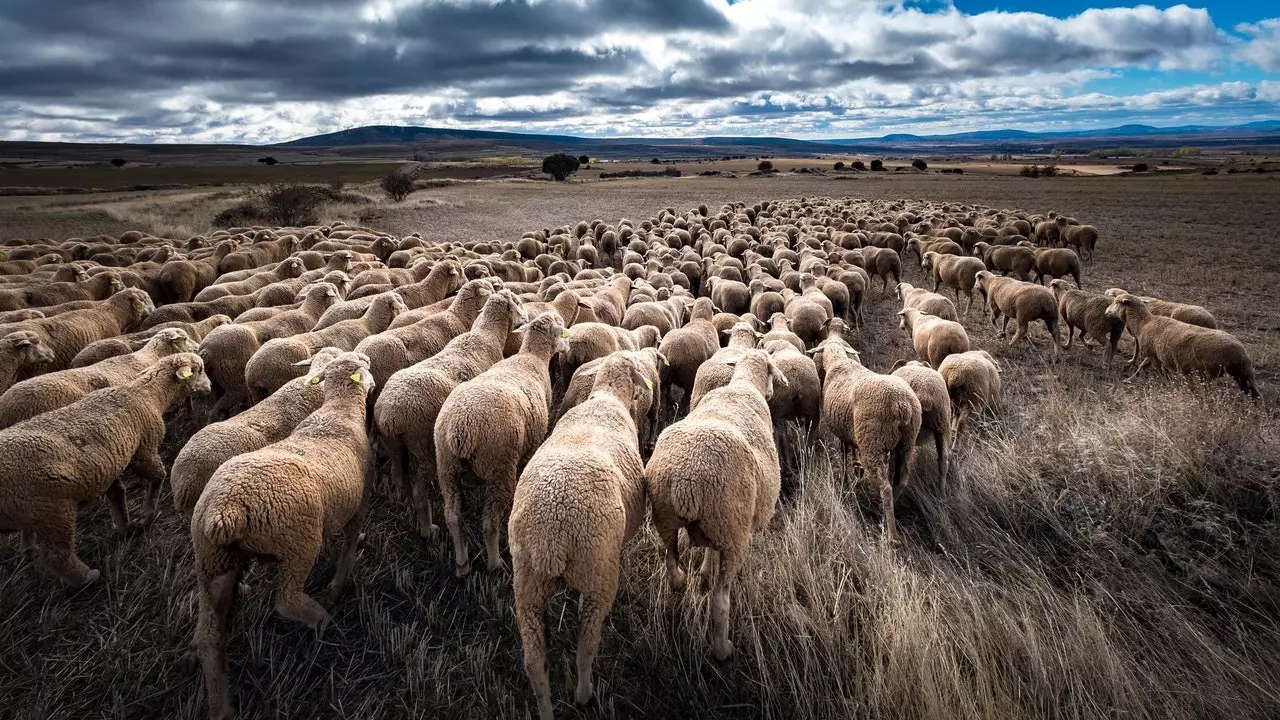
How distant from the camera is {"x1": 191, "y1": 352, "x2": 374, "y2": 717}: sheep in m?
3.53

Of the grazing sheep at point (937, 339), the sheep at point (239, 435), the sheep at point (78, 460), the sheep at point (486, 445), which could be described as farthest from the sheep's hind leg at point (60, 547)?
the grazing sheep at point (937, 339)

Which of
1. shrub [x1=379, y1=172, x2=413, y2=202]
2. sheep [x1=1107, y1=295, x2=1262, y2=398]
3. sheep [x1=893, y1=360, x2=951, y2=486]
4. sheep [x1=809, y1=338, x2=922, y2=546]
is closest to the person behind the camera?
sheep [x1=809, y1=338, x2=922, y2=546]

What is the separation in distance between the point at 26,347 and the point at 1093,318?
1597cm

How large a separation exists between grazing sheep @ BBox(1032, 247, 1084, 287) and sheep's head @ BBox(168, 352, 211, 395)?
62.8 ft

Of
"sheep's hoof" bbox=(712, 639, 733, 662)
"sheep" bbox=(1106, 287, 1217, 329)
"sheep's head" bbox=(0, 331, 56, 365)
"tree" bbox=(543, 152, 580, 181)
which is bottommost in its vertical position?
"sheep's hoof" bbox=(712, 639, 733, 662)

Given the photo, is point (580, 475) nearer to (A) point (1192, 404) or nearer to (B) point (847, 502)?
(B) point (847, 502)

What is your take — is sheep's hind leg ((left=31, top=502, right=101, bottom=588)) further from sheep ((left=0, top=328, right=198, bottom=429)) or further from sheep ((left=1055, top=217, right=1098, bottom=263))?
sheep ((left=1055, top=217, right=1098, bottom=263))

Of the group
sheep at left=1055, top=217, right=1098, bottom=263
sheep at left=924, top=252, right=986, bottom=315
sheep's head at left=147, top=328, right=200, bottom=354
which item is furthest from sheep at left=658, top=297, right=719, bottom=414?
sheep at left=1055, top=217, right=1098, bottom=263

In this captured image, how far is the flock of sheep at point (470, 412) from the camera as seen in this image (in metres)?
3.65

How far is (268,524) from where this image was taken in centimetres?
361

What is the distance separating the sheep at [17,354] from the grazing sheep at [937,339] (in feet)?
38.5

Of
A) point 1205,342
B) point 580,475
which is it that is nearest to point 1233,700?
point 580,475

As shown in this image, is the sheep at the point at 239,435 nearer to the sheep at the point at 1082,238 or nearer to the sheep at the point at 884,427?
the sheep at the point at 884,427

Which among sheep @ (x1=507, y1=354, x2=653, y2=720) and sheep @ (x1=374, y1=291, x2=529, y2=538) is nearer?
sheep @ (x1=507, y1=354, x2=653, y2=720)
